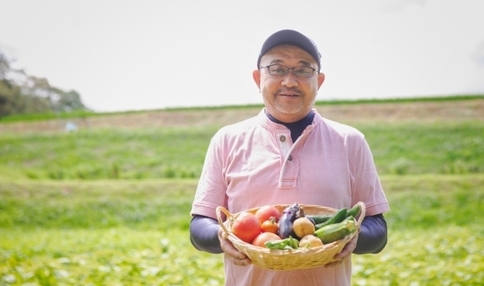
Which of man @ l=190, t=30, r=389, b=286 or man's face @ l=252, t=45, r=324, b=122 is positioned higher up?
man's face @ l=252, t=45, r=324, b=122

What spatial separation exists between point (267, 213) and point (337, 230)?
0.30 metres

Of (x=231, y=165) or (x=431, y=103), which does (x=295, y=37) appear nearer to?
(x=231, y=165)

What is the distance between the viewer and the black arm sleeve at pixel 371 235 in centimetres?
204

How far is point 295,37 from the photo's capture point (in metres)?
2.17

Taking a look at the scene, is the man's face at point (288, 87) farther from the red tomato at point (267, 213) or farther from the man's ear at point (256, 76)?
the red tomato at point (267, 213)

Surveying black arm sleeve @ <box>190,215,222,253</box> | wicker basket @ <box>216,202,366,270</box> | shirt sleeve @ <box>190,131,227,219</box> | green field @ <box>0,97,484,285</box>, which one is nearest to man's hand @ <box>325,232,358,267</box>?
Result: wicker basket @ <box>216,202,366,270</box>

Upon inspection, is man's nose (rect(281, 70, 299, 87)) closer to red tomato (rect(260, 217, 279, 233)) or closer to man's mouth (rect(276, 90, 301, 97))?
man's mouth (rect(276, 90, 301, 97))

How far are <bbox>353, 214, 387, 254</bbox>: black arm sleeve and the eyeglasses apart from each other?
694 millimetres

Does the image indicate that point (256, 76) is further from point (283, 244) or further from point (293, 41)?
point (283, 244)

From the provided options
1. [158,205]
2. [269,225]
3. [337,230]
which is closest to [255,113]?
[158,205]

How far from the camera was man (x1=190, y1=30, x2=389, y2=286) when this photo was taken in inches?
82.9

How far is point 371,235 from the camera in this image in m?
2.06

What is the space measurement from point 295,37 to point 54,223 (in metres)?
11.1

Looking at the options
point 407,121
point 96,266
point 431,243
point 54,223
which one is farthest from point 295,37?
point 407,121
